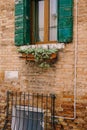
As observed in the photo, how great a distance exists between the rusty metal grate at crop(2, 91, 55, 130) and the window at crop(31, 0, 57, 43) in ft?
3.93

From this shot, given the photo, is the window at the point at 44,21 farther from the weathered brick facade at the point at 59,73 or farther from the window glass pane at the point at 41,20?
the weathered brick facade at the point at 59,73

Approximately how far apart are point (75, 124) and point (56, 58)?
1.33 m

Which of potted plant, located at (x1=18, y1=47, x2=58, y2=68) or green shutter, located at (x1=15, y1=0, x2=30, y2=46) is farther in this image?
green shutter, located at (x1=15, y1=0, x2=30, y2=46)

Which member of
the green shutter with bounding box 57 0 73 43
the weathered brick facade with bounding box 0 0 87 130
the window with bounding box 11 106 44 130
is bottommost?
the window with bounding box 11 106 44 130

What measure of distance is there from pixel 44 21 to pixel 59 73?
3.81ft

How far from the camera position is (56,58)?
21.7ft

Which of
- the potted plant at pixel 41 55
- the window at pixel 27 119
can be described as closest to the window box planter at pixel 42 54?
the potted plant at pixel 41 55

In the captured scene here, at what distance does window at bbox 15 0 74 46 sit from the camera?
6820 millimetres

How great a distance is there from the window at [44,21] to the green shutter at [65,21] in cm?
29

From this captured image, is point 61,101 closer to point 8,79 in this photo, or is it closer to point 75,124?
point 75,124

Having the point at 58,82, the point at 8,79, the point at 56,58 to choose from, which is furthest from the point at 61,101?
the point at 8,79

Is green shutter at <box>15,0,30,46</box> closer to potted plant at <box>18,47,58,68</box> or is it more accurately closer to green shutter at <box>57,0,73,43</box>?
potted plant at <box>18,47,58,68</box>

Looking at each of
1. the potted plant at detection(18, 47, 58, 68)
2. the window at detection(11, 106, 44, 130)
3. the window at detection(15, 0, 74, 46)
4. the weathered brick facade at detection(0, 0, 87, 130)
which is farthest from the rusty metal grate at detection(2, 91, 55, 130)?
the window at detection(15, 0, 74, 46)

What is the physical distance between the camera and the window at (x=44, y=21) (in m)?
6.85
